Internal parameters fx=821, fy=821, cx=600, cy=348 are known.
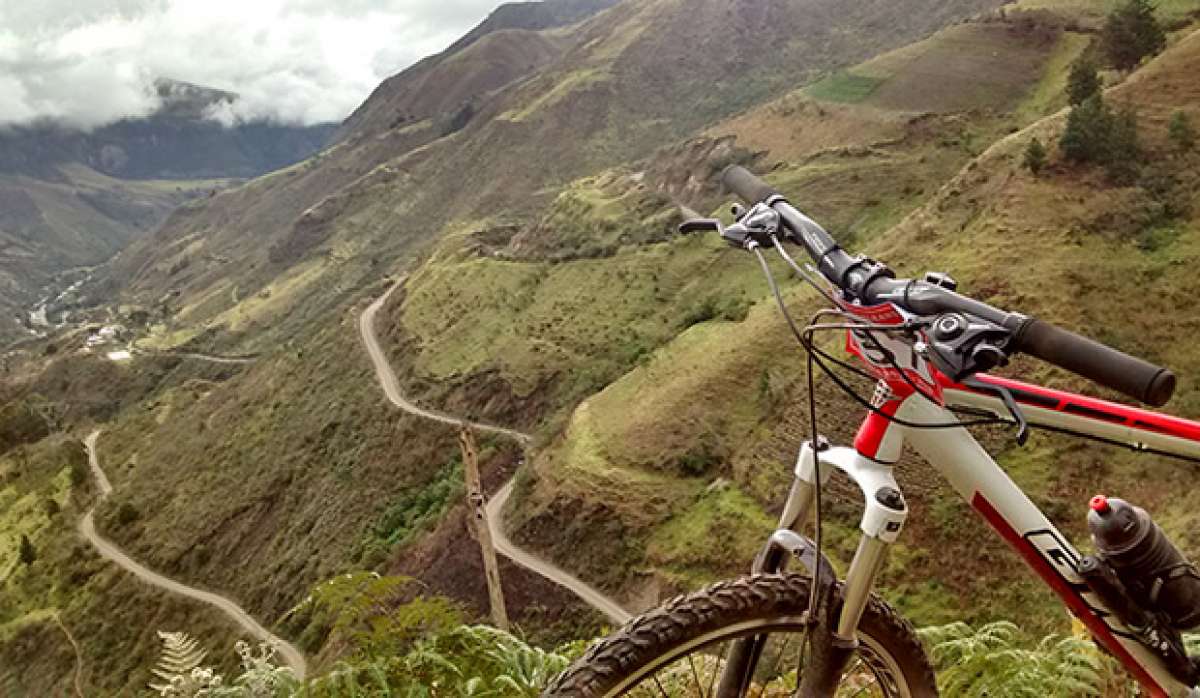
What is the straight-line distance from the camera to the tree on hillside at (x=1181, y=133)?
94.9 feet

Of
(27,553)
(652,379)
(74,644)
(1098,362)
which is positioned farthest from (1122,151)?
(27,553)

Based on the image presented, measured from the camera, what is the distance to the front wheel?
3188 millimetres

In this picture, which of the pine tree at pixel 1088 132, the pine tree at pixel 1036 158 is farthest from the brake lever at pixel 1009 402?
the pine tree at pixel 1088 132

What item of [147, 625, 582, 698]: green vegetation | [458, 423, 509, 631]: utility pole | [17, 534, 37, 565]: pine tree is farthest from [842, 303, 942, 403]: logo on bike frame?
[17, 534, 37, 565]: pine tree

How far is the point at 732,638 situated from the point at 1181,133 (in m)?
33.9

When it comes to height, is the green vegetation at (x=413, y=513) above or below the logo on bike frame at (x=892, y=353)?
below

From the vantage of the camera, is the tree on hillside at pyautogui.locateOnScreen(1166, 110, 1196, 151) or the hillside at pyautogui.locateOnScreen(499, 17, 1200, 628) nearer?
the hillside at pyautogui.locateOnScreen(499, 17, 1200, 628)

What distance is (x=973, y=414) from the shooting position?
3211 millimetres

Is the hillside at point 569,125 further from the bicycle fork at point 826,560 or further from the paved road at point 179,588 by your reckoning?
the bicycle fork at point 826,560

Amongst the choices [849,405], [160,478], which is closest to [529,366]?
[849,405]

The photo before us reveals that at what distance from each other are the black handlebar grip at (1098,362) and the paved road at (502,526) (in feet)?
30.2

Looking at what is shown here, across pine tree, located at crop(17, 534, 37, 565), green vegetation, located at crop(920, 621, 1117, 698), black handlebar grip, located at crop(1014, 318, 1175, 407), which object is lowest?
pine tree, located at crop(17, 534, 37, 565)

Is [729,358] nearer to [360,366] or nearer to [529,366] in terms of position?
[529,366]

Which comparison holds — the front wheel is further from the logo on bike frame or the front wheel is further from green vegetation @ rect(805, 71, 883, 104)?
green vegetation @ rect(805, 71, 883, 104)
